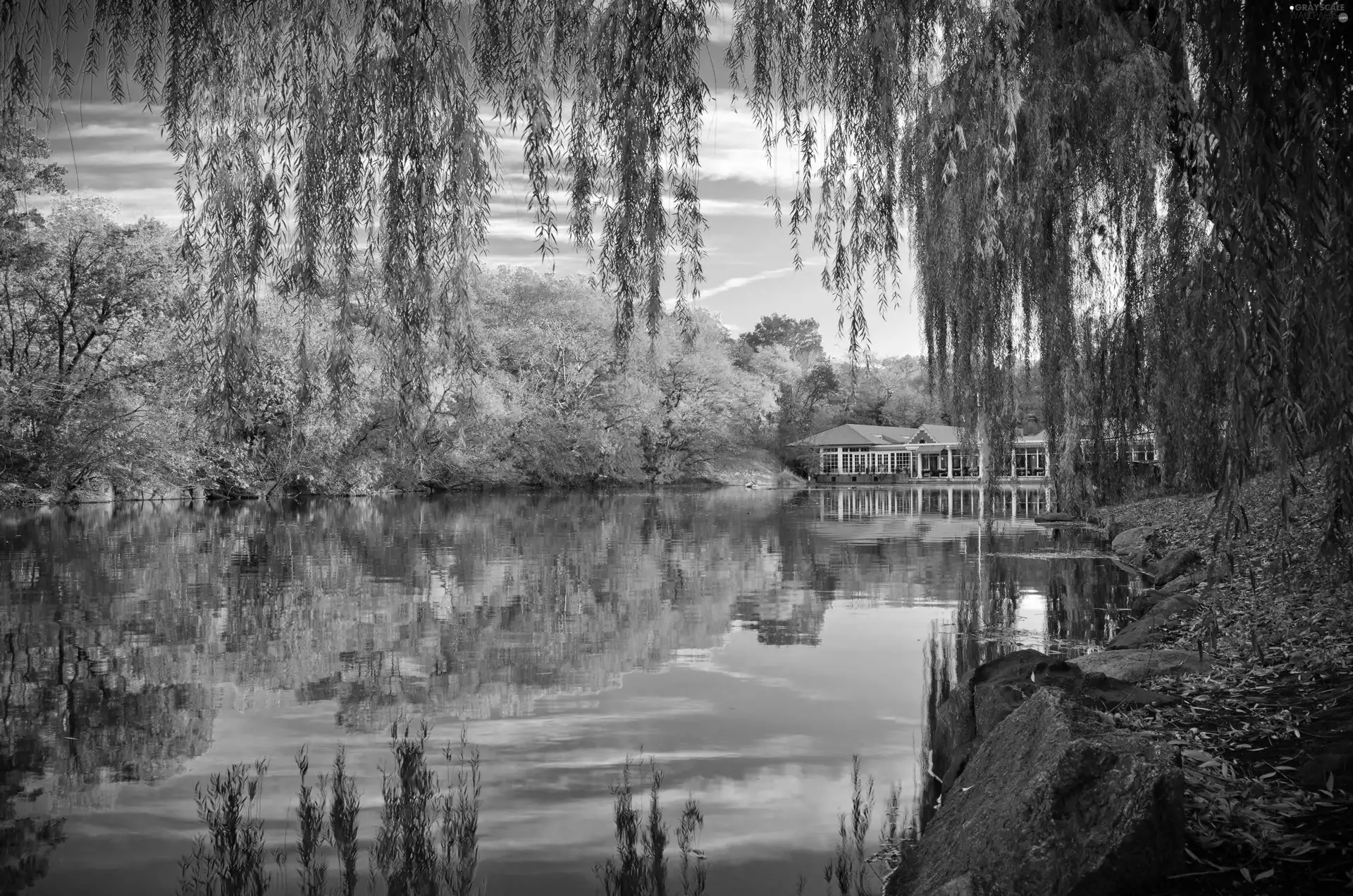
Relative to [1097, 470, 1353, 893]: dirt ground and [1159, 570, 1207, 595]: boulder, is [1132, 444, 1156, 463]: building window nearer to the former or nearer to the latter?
[1159, 570, 1207, 595]: boulder

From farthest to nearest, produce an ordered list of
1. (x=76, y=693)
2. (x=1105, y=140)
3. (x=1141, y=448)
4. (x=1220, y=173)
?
(x=1141, y=448), (x=76, y=693), (x=1105, y=140), (x=1220, y=173)

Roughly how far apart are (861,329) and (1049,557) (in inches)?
541

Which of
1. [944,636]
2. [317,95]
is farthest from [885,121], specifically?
[944,636]

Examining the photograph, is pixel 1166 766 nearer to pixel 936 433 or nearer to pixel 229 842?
pixel 229 842

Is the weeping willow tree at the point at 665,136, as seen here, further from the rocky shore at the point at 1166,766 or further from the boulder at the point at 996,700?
the boulder at the point at 996,700

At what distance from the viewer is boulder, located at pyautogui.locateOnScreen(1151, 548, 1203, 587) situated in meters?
11.7

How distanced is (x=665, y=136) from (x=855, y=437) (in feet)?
211

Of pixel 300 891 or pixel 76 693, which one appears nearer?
pixel 300 891

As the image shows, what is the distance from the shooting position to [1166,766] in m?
3.05

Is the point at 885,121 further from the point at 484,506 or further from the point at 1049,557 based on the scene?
the point at 484,506

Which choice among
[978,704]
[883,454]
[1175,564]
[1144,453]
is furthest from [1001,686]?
[883,454]

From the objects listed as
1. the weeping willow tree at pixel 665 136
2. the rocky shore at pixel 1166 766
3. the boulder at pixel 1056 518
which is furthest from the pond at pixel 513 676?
the boulder at pixel 1056 518

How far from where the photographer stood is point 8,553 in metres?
17.3

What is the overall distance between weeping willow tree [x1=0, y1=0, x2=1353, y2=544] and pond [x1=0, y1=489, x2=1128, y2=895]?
2852 millimetres
